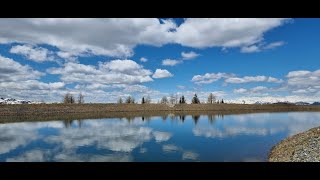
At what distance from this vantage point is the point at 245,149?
22781 mm

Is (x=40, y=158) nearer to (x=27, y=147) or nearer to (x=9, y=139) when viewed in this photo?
(x=27, y=147)
